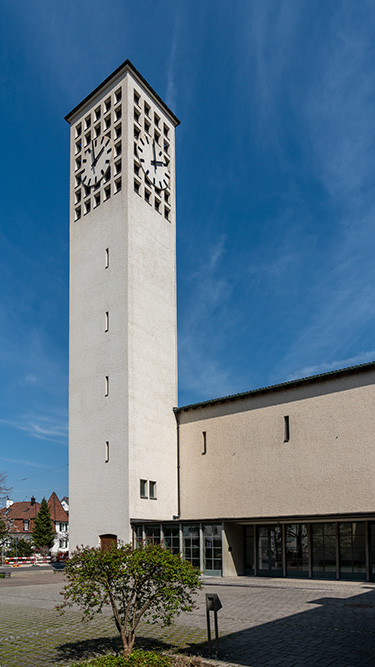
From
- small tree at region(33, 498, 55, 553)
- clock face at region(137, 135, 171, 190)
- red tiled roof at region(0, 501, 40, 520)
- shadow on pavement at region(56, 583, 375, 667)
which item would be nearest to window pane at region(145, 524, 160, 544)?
shadow on pavement at region(56, 583, 375, 667)

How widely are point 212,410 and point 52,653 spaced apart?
79.5ft

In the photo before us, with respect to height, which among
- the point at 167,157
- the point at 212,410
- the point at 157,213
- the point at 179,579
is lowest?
the point at 179,579

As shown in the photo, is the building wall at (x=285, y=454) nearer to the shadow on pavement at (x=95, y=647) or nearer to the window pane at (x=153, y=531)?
the window pane at (x=153, y=531)

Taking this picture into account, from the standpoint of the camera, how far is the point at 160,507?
1353 inches

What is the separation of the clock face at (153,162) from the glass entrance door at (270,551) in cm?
2416

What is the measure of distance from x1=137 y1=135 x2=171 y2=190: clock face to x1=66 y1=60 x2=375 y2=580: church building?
12cm

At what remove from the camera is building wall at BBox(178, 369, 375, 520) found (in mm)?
27484

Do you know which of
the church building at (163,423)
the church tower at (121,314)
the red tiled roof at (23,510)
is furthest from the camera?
Answer: the red tiled roof at (23,510)

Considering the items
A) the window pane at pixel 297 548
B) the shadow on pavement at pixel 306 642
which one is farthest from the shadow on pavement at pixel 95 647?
the window pane at pixel 297 548

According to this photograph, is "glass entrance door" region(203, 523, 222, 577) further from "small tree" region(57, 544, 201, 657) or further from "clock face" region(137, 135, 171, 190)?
"clock face" region(137, 135, 171, 190)

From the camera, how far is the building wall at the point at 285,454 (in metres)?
27.5

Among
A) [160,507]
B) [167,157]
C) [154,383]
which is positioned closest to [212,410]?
[154,383]

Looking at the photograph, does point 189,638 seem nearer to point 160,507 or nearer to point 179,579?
point 179,579

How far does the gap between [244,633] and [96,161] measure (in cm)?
3497
